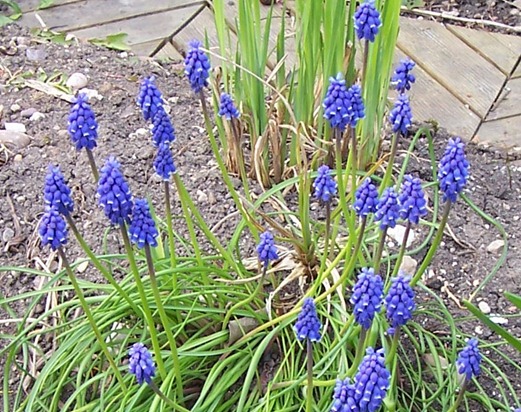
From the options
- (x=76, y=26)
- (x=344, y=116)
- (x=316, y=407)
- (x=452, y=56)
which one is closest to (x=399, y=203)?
(x=344, y=116)

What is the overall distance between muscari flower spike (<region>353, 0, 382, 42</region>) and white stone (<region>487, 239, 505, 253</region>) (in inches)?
33.2

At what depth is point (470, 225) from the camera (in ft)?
7.80

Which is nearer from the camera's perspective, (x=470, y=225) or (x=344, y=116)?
(x=344, y=116)

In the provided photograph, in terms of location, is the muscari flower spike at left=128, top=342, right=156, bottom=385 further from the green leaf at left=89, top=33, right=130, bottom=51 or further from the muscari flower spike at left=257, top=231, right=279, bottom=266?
the green leaf at left=89, top=33, right=130, bottom=51

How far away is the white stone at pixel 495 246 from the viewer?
7.55ft

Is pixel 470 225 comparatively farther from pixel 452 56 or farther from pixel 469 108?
pixel 452 56

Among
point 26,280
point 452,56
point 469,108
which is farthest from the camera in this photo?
point 452,56

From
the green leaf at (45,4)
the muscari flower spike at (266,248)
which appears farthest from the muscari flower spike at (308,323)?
the green leaf at (45,4)

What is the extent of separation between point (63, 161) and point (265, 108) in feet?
2.01

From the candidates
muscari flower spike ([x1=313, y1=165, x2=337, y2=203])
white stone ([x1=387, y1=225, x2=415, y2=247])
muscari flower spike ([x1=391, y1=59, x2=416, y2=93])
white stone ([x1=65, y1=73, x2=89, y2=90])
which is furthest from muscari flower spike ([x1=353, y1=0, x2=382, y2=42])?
white stone ([x1=65, y1=73, x2=89, y2=90])

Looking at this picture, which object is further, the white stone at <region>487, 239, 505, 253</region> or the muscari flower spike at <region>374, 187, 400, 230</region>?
the white stone at <region>487, 239, 505, 253</region>

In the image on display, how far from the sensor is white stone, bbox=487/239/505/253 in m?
2.30

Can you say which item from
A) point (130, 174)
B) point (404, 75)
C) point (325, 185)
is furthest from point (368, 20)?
point (130, 174)

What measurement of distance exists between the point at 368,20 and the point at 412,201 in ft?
1.34
